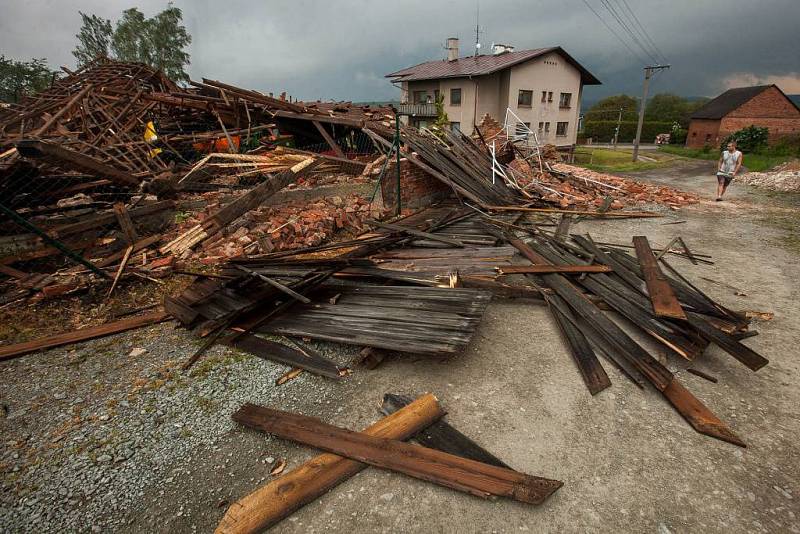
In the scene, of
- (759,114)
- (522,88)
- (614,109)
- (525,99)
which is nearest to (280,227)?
(522,88)

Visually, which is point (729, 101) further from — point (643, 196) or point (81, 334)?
point (81, 334)

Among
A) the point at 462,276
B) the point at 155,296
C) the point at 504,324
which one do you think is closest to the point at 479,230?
the point at 462,276

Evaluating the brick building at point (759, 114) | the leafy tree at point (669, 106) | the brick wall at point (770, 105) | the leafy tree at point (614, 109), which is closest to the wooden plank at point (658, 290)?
the brick building at point (759, 114)

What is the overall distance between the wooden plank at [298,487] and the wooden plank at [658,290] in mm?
2979

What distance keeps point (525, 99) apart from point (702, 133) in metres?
28.8

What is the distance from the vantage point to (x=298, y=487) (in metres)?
2.38

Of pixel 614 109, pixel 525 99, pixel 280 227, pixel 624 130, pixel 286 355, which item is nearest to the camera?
pixel 286 355

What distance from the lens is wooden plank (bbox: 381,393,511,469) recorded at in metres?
2.62

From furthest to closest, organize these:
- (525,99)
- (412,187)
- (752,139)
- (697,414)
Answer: (752,139)
(525,99)
(412,187)
(697,414)

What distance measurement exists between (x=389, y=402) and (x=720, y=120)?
5411 centimetres

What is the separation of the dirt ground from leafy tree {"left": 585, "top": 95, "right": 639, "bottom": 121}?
2564 inches

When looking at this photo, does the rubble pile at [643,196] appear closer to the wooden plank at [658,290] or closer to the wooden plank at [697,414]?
the wooden plank at [658,290]

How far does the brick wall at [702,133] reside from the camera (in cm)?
4109

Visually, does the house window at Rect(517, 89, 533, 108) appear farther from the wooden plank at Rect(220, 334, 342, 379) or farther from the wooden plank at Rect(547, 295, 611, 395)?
the wooden plank at Rect(220, 334, 342, 379)
